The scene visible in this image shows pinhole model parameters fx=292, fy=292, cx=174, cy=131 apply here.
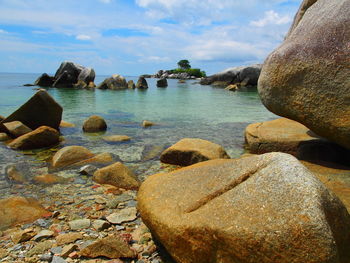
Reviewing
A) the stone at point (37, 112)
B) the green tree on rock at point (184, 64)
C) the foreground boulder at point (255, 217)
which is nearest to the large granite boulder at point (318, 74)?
the foreground boulder at point (255, 217)

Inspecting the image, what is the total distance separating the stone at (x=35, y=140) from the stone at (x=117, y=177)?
3575mm

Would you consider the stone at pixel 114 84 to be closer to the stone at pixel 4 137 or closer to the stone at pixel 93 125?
the stone at pixel 93 125

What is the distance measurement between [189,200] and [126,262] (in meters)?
1.00

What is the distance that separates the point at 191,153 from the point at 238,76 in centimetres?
4287

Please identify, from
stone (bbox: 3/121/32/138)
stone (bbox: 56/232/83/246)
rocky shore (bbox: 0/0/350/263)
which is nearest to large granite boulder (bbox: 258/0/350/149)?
rocky shore (bbox: 0/0/350/263)

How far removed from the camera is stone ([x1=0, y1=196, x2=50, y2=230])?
4.03 m

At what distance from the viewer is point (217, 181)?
3.20 meters

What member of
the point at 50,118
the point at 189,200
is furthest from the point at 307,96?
the point at 50,118

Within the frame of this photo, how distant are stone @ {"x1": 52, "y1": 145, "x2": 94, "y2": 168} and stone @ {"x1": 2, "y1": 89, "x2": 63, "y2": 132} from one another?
4.18m

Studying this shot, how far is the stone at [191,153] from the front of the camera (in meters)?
6.55

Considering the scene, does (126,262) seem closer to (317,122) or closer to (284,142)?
(317,122)

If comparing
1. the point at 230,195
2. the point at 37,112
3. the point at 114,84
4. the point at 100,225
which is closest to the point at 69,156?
the point at 100,225

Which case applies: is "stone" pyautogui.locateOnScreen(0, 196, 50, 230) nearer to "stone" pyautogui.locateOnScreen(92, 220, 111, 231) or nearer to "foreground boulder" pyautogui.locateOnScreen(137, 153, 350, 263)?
"stone" pyautogui.locateOnScreen(92, 220, 111, 231)

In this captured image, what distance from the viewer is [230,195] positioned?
2.87 metres
